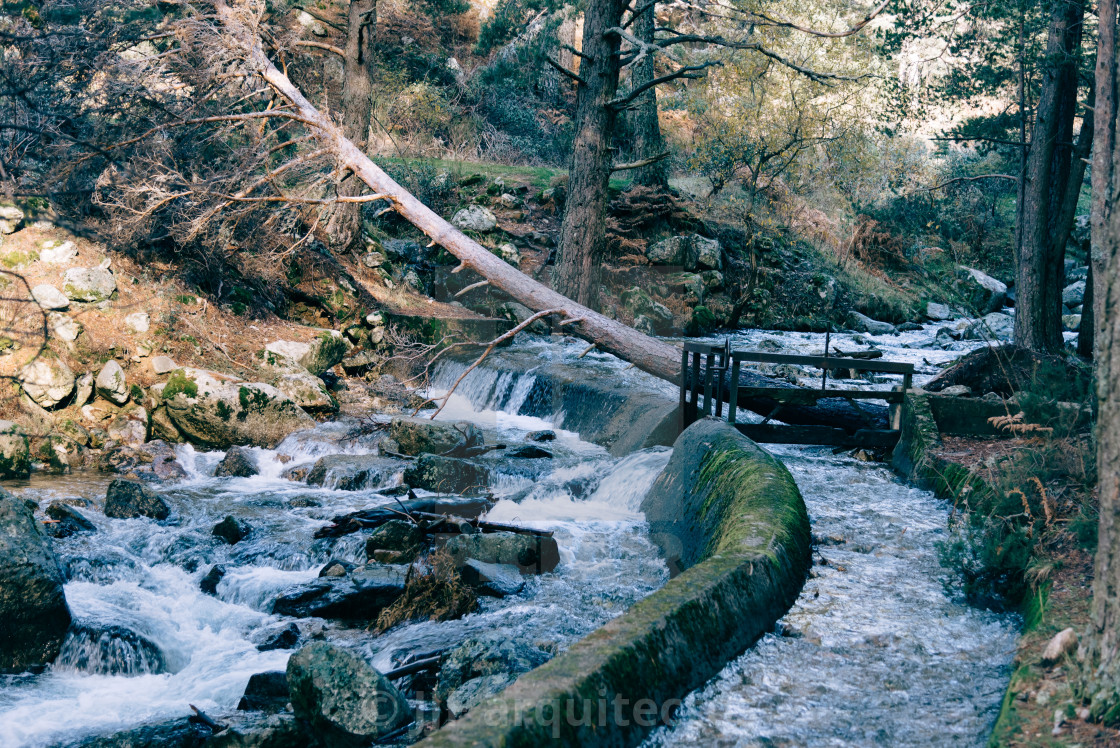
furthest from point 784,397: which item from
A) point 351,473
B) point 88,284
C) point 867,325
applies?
point 867,325

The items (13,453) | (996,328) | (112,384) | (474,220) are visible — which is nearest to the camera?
(13,453)

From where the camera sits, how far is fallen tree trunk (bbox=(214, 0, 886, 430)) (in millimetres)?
10156

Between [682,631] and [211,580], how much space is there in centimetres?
441

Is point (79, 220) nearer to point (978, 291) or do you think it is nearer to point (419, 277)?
point (419, 277)

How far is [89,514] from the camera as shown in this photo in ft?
26.6

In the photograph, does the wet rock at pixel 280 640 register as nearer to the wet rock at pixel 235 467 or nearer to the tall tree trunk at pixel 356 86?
the wet rock at pixel 235 467

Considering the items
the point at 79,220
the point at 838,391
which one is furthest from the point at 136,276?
the point at 838,391

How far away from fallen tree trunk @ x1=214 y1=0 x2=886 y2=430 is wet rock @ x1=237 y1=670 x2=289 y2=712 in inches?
256

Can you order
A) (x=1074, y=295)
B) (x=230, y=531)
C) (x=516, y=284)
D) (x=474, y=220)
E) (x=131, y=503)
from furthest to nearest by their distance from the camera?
(x=1074, y=295)
(x=474, y=220)
(x=516, y=284)
(x=131, y=503)
(x=230, y=531)

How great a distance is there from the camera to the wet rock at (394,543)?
7.02 metres

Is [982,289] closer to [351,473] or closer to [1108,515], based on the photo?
[351,473]

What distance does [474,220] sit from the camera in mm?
20000

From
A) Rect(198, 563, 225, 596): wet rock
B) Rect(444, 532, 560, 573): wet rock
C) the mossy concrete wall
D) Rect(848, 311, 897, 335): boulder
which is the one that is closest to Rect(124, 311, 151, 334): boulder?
Rect(198, 563, 225, 596): wet rock

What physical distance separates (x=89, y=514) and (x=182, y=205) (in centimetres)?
582
